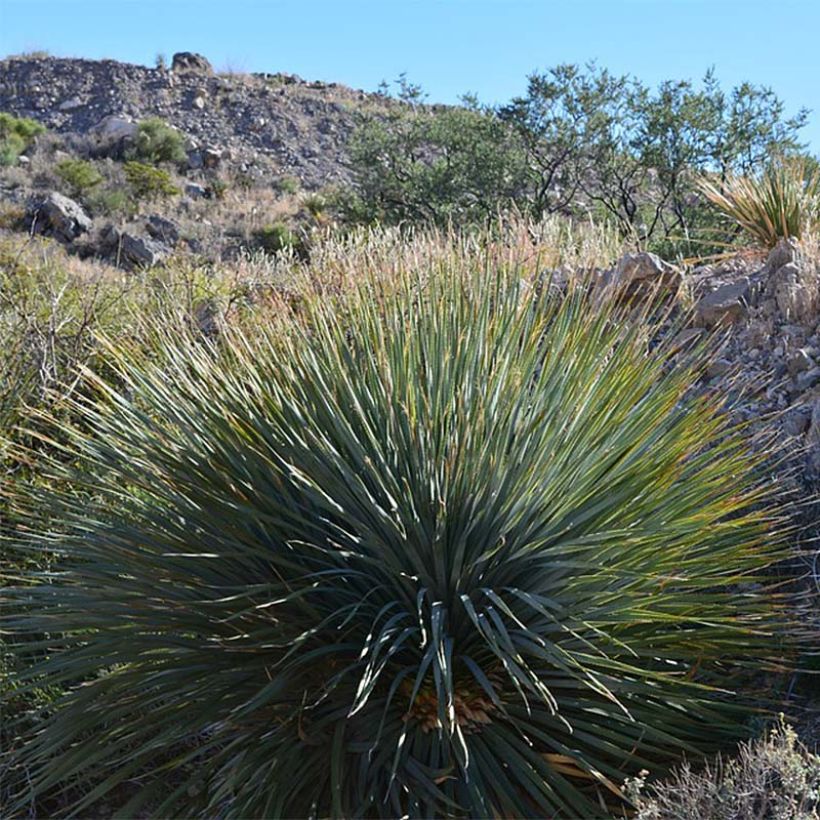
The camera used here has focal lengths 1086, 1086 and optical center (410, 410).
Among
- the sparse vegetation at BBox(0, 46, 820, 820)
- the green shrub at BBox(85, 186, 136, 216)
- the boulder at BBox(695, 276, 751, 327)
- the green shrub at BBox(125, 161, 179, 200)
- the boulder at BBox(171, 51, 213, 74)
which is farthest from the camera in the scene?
the boulder at BBox(171, 51, 213, 74)

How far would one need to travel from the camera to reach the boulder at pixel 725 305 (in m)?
6.71

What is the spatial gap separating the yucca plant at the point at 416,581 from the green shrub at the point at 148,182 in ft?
80.0

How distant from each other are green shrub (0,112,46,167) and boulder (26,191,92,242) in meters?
5.50

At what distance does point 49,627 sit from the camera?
13.8 ft

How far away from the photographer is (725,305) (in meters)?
6.75

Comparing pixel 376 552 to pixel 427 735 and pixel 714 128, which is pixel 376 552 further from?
pixel 714 128

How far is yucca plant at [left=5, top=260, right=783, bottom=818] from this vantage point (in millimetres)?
3656

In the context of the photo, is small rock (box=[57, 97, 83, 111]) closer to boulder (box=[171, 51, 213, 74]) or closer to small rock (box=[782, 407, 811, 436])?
boulder (box=[171, 51, 213, 74])

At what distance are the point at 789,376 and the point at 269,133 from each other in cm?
3221

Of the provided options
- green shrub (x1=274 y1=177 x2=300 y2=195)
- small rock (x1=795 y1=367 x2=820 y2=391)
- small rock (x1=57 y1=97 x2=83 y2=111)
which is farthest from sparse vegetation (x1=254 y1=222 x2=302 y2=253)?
small rock (x1=795 y1=367 x2=820 y2=391)

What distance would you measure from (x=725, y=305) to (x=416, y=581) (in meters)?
3.78

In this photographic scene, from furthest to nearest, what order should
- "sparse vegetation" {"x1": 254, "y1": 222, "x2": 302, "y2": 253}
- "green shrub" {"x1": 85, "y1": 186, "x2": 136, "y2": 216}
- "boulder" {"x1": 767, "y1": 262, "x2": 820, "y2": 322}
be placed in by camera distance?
"green shrub" {"x1": 85, "y1": 186, "x2": 136, "y2": 216}
"sparse vegetation" {"x1": 254, "y1": 222, "x2": 302, "y2": 253}
"boulder" {"x1": 767, "y1": 262, "x2": 820, "y2": 322}

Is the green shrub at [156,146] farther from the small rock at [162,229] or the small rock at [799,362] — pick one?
the small rock at [799,362]

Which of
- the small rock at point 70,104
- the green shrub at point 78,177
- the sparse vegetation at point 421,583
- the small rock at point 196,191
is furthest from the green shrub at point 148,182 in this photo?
the sparse vegetation at point 421,583
